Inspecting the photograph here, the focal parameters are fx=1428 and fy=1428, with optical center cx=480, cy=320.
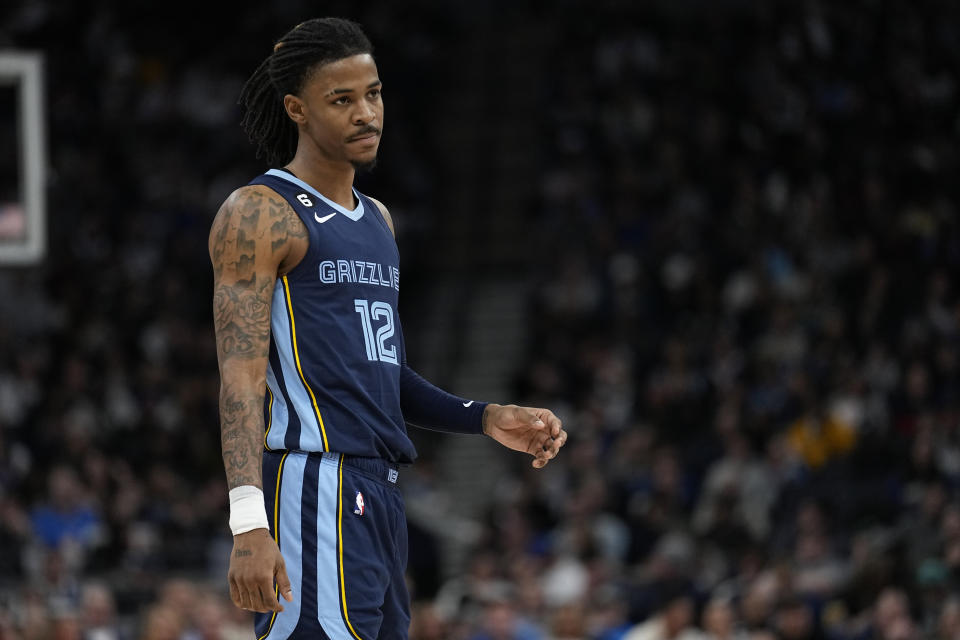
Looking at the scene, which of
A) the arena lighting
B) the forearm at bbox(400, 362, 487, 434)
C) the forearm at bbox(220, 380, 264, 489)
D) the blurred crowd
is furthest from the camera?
the blurred crowd

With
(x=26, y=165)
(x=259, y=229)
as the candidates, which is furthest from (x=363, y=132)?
(x=26, y=165)

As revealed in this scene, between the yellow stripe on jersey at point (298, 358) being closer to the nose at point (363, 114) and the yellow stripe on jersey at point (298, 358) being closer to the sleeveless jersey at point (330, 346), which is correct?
the sleeveless jersey at point (330, 346)

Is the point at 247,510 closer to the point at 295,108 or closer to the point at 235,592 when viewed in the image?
the point at 235,592

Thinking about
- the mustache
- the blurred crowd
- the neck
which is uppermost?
the mustache

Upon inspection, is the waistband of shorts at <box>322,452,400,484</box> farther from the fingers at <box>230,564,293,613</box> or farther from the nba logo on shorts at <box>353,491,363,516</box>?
the fingers at <box>230,564,293,613</box>

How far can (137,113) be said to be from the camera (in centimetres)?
1809

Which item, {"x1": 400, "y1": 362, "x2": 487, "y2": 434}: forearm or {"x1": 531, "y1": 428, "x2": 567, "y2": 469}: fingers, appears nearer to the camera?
{"x1": 531, "y1": 428, "x2": 567, "y2": 469}: fingers

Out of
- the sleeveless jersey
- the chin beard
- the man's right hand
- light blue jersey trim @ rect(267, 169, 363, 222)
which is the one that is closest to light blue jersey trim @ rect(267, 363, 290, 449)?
the sleeveless jersey

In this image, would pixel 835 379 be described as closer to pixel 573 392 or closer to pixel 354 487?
pixel 573 392

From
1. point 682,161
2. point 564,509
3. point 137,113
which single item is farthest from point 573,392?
point 137,113

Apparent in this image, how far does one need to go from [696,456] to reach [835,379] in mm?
1499

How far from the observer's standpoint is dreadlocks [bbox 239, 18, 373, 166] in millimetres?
3914

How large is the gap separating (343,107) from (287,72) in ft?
0.66

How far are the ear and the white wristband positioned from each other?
1.05m
